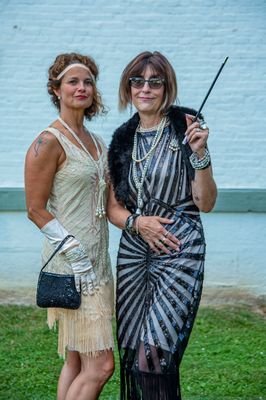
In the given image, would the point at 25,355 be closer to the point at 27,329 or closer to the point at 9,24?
the point at 27,329

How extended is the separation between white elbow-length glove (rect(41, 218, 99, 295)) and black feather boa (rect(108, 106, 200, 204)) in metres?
0.33

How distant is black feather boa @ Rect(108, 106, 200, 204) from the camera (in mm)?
4805

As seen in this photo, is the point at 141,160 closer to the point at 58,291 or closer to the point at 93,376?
the point at 58,291

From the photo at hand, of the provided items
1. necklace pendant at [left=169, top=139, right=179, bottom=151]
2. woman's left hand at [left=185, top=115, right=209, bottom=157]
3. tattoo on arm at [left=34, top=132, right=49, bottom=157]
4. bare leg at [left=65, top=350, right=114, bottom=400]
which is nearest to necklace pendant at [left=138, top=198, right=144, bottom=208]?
necklace pendant at [left=169, top=139, right=179, bottom=151]

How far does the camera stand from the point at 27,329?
766 cm

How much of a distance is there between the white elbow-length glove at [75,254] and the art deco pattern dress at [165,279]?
10.0 inches

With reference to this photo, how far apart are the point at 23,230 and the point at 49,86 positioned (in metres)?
3.33

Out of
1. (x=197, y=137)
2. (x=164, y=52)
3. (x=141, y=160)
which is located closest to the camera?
(x=197, y=137)

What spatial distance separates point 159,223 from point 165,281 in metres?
0.29

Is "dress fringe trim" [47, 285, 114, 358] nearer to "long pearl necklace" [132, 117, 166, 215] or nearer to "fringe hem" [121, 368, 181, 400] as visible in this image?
"fringe hem" [121, 368, 181, 400]

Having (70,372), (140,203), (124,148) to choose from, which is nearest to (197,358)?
(70,372)

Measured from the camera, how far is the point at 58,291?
481 centimetres

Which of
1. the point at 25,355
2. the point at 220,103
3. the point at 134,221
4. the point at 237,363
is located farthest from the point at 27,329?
the point at 134,221

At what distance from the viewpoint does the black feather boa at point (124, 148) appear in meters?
4.80
